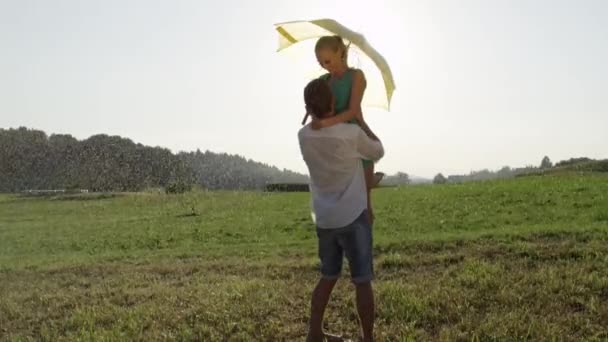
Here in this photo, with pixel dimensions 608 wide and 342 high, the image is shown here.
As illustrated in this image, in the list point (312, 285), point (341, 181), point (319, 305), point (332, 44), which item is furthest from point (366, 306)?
point (312, 285)

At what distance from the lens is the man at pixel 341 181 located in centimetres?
491

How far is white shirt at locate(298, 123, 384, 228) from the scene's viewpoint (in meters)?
4.89

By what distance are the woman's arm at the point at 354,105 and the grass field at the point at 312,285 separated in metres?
2.29

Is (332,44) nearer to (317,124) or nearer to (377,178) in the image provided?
(317,124)

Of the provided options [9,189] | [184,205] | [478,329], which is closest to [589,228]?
[478,329]

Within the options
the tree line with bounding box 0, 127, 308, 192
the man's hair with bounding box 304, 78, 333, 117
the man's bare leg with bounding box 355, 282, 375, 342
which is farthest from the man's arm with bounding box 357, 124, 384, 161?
the tree line with bounding box 0, 127, 308, 192

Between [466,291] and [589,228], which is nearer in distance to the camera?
[466,291]

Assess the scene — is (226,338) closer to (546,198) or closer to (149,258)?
(149,258)

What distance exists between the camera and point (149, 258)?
552 inches

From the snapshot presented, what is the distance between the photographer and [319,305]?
5371 millimetres

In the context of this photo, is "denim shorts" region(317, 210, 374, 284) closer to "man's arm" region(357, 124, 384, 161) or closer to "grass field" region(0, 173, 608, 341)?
"man's arm" region(357, 124, 384, 161)

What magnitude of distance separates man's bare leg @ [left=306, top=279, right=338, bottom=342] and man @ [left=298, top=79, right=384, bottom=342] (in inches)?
12.0

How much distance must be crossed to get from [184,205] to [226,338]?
29877 millimetres

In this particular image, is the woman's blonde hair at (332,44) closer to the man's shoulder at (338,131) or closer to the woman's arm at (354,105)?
the woman's arm at (354,105)
